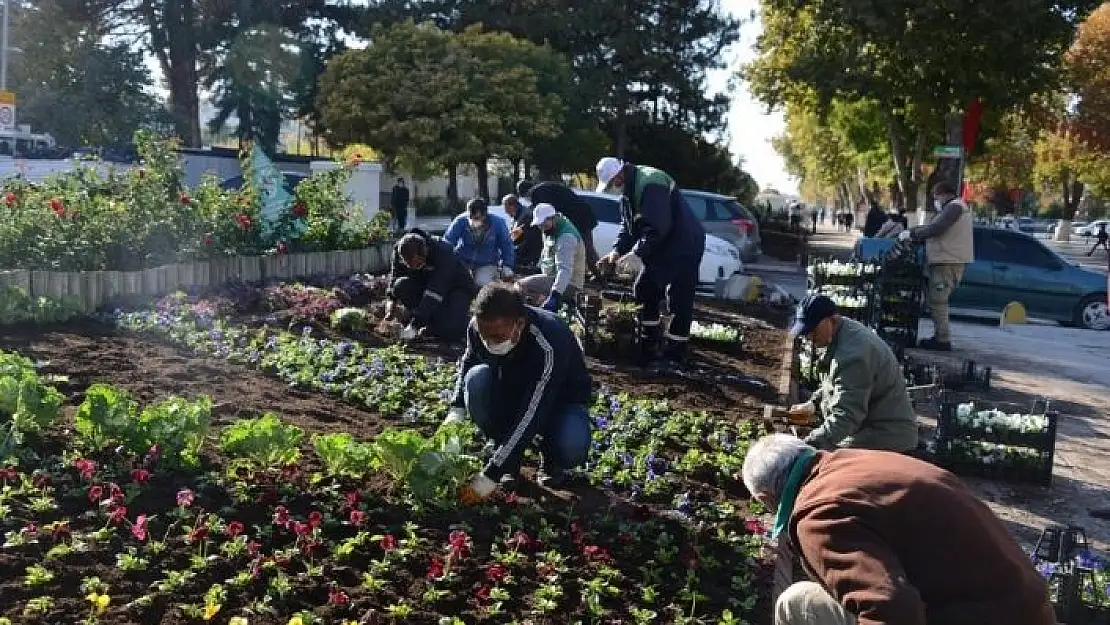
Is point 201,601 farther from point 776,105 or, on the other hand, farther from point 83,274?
point 776,105

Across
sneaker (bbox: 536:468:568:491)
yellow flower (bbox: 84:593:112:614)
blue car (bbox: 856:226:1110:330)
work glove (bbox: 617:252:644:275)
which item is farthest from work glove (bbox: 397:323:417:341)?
blue car (bbox: 856:226:1110:330)

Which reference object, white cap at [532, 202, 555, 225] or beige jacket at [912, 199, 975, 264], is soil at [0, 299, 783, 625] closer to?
white cap at [532, 202, 555, 225]

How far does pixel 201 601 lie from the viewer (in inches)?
148

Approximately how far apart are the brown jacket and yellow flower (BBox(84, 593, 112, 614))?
2.32m

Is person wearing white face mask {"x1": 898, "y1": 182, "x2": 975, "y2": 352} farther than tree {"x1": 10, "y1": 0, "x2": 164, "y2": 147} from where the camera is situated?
No

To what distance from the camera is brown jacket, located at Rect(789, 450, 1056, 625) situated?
8.42ft

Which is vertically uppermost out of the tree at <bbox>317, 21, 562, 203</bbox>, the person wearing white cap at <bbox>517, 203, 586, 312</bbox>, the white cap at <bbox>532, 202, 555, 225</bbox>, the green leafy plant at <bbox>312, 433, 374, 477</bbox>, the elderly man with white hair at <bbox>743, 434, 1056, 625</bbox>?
the tree at <bbox>317, 21, 562, 203</bbox>

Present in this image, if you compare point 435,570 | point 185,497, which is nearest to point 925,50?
point 435,570

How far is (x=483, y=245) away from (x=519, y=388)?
4.85 meters

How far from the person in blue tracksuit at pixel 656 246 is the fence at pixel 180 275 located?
4.24 metres

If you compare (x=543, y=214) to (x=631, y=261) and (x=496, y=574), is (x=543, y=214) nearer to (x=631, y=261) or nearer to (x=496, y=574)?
(x=631, y=261)

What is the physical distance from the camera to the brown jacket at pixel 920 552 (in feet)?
8.42

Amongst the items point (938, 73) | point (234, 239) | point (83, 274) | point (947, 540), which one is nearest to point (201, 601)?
point (947, 540)

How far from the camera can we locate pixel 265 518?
4480 millimetres
